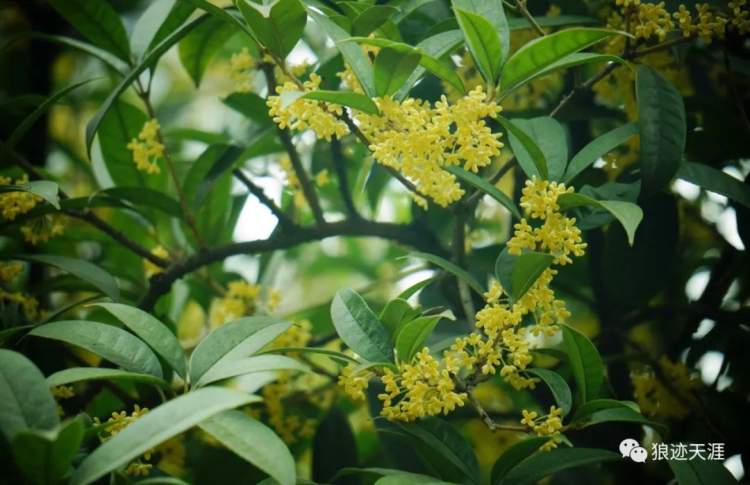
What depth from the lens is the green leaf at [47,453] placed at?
639mm

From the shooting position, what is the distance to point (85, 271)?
1.07 metres

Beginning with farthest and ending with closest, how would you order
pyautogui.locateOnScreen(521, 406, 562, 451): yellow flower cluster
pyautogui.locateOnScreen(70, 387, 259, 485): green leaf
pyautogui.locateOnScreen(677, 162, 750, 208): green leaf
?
1. pyautogui.locateOnScreen(677, 162, 750, 208): green leaf
2. pyautogui.locateOnScreen(521, 406, 562, 451): yellow flower cluster
3. pyautogui.locateOnScreen(70, 387, 259, 485): green leaf

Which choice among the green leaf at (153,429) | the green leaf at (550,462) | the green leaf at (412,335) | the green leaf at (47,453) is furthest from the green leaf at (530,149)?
the green leaf at (47,453)

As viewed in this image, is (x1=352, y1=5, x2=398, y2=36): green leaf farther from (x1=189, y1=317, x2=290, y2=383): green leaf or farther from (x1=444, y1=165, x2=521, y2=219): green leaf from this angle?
(x1=189, y1=317, x2=290, y2=383): green leaf

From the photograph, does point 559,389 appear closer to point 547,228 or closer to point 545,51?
point 547,228

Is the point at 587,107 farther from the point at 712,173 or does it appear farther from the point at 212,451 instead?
the point at 212,451

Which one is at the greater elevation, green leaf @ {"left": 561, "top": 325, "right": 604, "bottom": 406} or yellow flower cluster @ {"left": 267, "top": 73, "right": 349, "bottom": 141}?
yellow flower cluster @ {"left": 267, "top": 73, "right": 349, "bottom": 141}

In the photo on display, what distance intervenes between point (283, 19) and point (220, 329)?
37 centimetres

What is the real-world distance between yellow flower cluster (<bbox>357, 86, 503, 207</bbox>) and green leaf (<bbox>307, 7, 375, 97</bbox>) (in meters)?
0.02


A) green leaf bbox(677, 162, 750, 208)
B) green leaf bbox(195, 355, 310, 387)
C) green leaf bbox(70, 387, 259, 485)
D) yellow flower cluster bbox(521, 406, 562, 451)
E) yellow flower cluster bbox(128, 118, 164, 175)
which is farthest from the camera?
yellow flower cluster bbox(128, 118, 164, 175)

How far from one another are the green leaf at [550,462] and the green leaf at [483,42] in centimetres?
44

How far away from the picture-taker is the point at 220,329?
87 cm

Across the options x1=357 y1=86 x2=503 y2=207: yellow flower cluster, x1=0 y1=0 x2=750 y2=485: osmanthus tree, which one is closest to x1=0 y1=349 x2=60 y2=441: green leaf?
x1=0 y1=0 x2=750 y2=485: osmanthus tree

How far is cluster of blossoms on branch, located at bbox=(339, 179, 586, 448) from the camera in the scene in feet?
2.73
